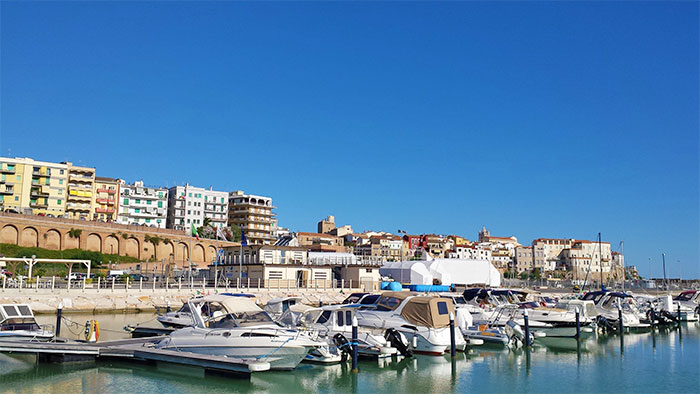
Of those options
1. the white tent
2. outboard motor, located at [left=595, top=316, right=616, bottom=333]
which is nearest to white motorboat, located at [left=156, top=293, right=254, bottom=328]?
outboard motor, located at [left=595, top=316, right=616, bottom=333]

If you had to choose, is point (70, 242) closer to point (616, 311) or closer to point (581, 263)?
point (616, 311)

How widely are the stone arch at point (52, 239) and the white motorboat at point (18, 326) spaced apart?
74625 millimetres

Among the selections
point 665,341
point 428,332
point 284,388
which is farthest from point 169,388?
point 665,341

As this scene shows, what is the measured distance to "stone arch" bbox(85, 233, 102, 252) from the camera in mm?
96062

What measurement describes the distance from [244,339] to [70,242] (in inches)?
3348

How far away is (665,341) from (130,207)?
117089 millimetres

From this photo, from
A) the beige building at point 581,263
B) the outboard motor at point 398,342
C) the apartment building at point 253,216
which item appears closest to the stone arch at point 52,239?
the apartment building at point 253,216

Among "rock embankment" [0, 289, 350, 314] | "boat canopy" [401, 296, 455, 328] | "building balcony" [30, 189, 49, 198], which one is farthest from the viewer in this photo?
"building balcony" [30, 189, 49, 198]

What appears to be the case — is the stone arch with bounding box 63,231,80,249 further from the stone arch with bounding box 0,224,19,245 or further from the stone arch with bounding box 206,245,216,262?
the stone arch with bounding box 206,245,216,262

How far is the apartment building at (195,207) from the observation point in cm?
13575

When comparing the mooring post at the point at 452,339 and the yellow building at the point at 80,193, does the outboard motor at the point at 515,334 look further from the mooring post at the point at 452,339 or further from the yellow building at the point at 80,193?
the yellow building at the point at 80,193

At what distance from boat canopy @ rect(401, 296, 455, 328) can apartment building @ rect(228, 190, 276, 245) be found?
115 m

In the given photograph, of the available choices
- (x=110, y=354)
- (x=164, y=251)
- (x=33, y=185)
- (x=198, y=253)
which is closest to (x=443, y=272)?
(x=110, y=354)

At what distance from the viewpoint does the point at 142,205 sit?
130 metres
